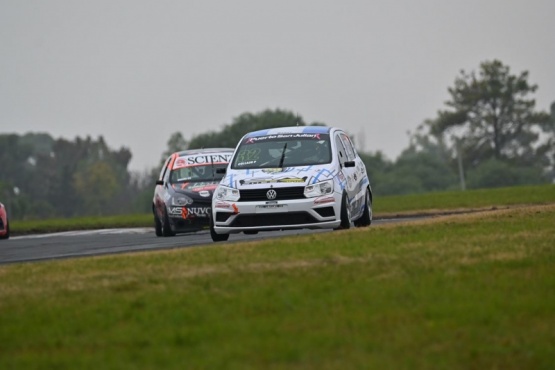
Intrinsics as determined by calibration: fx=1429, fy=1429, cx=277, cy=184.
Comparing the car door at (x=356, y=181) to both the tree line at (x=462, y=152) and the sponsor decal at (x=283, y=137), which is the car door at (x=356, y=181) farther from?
the tree line at (x=462, y=152)

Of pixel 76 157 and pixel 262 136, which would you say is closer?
pixel 262 136

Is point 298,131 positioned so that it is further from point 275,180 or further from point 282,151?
point 275,180

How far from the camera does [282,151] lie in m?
20.0

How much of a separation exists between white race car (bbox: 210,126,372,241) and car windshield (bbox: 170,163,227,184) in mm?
4464

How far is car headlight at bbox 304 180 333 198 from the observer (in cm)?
1858

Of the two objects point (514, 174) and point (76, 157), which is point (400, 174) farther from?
point (76, 157)

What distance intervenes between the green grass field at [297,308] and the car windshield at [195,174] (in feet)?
32.1

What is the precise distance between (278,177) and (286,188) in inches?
10.2

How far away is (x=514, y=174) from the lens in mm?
102125

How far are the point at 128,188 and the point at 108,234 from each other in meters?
135

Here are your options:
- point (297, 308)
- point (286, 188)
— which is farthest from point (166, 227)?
point (297, 308)

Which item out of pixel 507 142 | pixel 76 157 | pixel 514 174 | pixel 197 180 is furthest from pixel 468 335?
pixel 76 157

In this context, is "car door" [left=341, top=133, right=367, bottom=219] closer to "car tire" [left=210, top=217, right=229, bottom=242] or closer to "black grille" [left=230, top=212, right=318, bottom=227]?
"black grille" [left=230, top=212, right=318, bottom=227]

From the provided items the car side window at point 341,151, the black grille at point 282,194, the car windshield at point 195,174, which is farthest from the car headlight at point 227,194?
the car windshield at point 195,174
